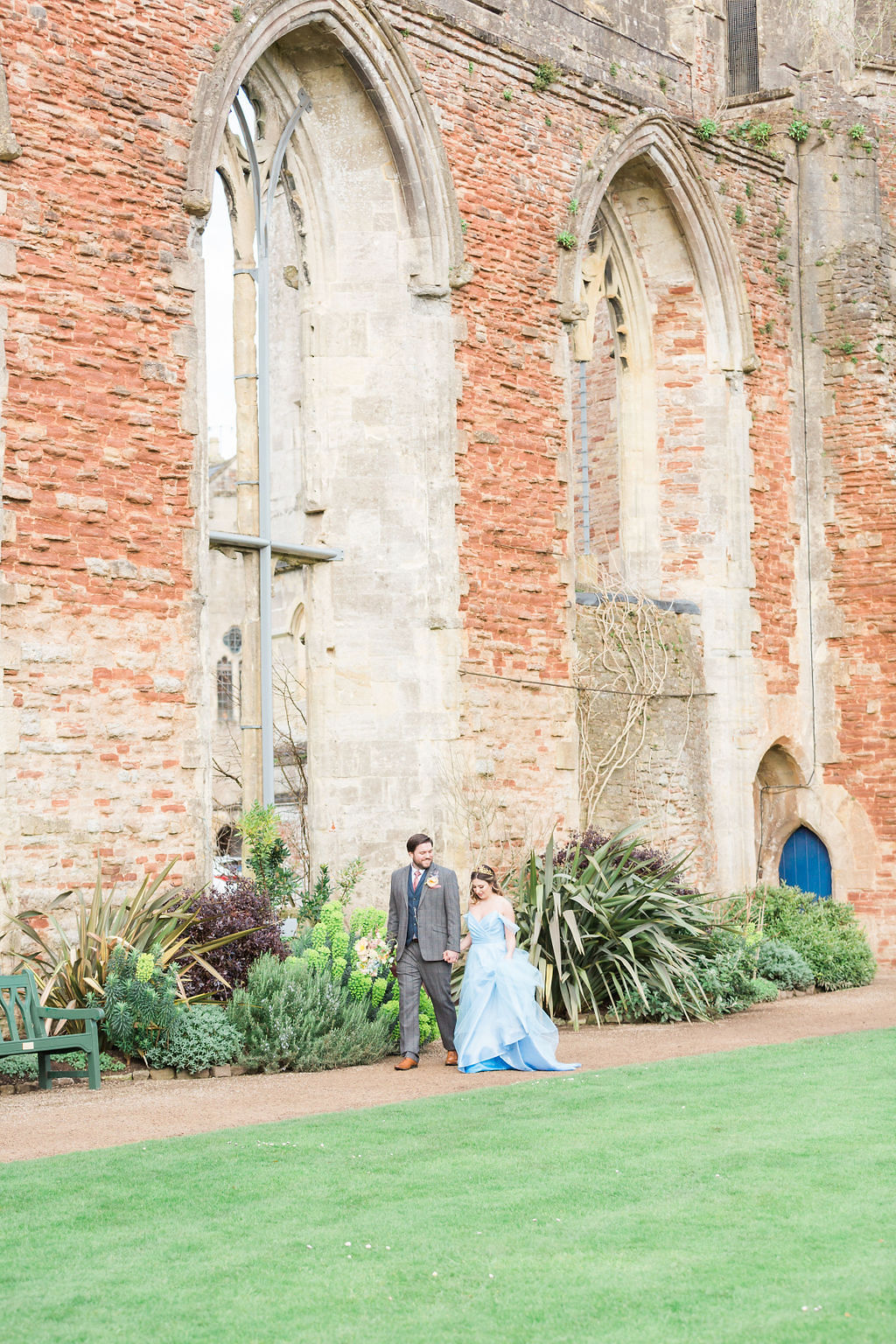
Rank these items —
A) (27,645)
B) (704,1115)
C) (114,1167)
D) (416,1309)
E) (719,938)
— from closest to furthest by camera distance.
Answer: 1. (416,1309)
2. (114,1167)
3. (704,1115)
4. (27,645)
5. (719,938)

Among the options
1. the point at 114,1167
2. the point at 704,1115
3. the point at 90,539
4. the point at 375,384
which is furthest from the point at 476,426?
the point at 114,1167

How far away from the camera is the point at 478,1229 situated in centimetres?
521

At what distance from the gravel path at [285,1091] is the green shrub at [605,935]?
0.31 metres

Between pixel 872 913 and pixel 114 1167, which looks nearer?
pixel 114 1167

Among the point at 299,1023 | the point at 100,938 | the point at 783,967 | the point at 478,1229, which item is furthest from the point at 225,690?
the point at 478,1229

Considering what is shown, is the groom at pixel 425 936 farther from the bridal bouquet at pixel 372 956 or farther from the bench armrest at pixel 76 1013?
the bench armrest at pixel 76 1013

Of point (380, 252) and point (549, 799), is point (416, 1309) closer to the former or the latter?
point (549, 799)

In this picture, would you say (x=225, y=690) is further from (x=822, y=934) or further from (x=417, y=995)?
(x=417, y=995)

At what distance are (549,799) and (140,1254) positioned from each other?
8806 millimetres

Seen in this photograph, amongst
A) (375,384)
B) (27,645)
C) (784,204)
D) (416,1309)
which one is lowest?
(416,1309)


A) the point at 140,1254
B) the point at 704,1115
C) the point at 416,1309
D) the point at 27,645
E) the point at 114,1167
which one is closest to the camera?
the point at 416,1309

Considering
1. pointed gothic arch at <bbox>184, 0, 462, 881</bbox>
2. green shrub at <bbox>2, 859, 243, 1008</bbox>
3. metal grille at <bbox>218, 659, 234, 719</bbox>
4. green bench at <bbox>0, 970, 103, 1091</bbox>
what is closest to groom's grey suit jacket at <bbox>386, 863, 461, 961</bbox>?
green shrub at <bbox>2, 859, 243, 1008</bbox>

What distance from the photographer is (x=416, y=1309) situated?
4414 millimetres

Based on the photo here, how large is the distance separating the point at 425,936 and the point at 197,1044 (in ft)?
4.67
